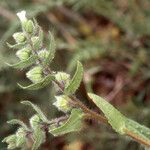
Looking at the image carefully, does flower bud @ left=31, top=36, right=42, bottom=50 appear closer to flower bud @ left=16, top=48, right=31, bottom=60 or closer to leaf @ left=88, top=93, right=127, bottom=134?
flower bud @ left=16, top=48, right=31, bottom=60

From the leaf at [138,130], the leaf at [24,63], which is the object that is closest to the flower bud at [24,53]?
the leaf at [24,63]

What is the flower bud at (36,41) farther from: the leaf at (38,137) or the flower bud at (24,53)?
the leaf at (38,137)

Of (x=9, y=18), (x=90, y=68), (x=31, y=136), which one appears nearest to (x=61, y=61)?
(x=90, y=68)

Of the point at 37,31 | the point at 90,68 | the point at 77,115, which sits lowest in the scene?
the point at 90,68

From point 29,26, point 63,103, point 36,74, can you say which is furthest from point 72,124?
point 29,26

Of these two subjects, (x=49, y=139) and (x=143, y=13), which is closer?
(x=49, y=139)

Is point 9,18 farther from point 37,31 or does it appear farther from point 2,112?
point 37,31
